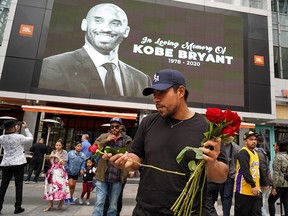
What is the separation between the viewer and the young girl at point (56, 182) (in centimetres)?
583

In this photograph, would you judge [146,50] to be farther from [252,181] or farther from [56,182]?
[252,181]

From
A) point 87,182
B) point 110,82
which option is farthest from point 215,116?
point 110,82

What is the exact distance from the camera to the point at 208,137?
1.45m

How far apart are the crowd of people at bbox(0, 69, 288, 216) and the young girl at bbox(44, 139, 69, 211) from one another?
0.02m

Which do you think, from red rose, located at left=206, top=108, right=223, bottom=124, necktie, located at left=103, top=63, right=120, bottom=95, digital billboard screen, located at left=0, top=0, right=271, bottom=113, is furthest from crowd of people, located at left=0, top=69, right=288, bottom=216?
digital billboard screen, located at left=0, top=0, right=271, bottom=113

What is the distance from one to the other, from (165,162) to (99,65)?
13.2 metres

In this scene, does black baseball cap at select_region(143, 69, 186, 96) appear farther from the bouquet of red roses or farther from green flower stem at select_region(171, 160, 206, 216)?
green flower stem at select_region(171, 160, 206, 216)

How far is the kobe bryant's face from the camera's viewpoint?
14.5 m

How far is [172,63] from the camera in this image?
50.1 feet

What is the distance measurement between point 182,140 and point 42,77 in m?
13.5

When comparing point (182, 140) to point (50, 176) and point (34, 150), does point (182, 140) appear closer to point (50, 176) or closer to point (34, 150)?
point (50, 176)

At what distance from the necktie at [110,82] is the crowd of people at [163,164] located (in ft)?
19.2

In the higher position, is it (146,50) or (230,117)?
(146,50)

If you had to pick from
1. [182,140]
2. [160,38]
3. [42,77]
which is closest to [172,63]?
[160,38]
